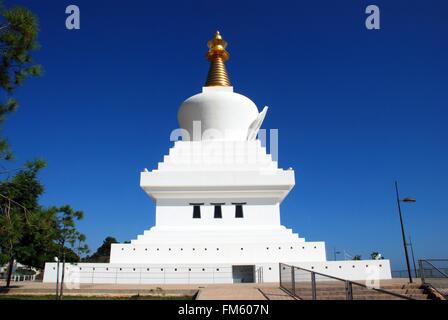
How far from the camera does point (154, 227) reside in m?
21.2

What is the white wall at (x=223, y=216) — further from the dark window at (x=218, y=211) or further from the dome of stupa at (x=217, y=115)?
the dome of stupa at (x=217, y=115)

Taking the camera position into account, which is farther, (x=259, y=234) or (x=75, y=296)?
(x=259, y=234)

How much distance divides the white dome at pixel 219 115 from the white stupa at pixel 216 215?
72 millimetres

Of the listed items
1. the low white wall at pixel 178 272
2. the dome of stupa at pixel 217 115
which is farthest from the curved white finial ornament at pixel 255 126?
the low white wall at pixel 178 272

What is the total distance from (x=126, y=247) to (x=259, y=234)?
7.35m

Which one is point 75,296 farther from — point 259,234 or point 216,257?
point 259,234

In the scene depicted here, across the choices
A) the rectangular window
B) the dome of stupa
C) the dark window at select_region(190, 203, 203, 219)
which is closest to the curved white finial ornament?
the dome of stupa

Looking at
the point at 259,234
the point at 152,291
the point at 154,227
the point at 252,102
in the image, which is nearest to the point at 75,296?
the point at 152,291

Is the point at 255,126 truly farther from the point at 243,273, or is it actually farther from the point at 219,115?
the point at 243,273

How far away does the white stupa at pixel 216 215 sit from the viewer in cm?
1853

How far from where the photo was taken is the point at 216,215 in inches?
864

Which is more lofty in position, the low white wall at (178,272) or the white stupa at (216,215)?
the white stupa at (216,215)

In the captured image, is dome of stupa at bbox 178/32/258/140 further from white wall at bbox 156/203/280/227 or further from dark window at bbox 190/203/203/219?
white wall at bbox 156/203/280/227

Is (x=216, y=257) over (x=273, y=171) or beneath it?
beneath
